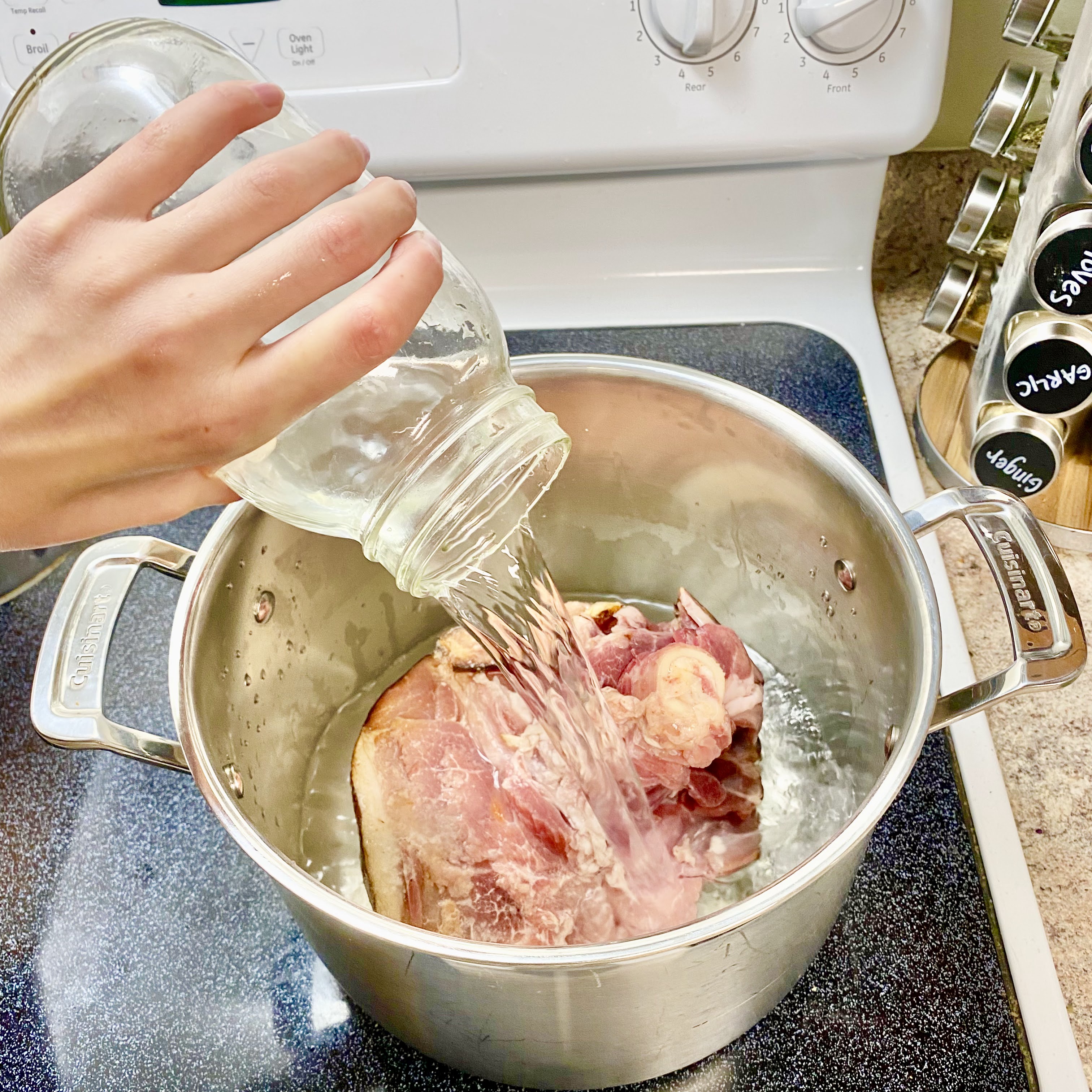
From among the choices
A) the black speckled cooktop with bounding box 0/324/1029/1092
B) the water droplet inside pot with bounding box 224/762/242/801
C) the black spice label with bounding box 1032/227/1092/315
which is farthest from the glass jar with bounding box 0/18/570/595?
the black spice label with bounding box 1032/227/1092/315

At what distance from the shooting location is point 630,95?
76 centimetres

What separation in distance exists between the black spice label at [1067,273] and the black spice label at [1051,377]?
25 mm

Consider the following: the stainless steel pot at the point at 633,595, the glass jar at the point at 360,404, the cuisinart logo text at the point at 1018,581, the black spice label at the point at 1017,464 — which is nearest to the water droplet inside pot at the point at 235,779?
the stainless steel pot at the point at 633,595

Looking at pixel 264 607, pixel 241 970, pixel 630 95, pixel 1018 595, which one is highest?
pixel 630 95

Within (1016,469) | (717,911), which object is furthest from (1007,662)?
(717,911)

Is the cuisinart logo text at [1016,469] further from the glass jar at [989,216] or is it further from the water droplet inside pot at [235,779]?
the water droplet inside pot at [235,779]

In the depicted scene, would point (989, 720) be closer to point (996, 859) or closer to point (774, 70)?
point (996, 859)

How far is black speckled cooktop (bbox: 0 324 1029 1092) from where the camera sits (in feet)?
1.82

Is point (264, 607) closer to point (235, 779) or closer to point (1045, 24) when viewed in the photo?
point (235, 779)

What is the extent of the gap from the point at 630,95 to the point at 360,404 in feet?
1.36

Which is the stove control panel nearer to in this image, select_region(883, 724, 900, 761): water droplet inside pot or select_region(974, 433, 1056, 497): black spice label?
select_region(974, 433, 1056, 497): black spice label

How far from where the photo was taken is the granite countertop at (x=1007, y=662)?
0.60 m

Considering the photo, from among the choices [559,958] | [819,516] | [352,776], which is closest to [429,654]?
[352,776]

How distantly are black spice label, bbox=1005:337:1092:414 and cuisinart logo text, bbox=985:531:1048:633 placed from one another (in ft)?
0.63
